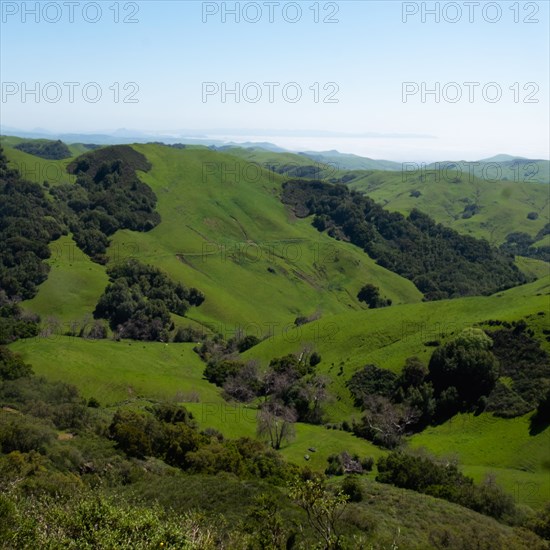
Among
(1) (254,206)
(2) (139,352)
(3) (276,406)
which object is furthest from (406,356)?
(1) (254,206)

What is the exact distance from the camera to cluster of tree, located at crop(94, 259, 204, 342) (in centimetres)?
11319

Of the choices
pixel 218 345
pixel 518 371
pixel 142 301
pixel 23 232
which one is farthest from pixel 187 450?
pixel 23 232

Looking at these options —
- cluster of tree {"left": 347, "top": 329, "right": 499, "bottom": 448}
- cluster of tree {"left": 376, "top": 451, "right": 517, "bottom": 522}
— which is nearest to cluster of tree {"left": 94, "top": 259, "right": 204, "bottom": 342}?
cluster of tree {"left": 347, "top": 329, "right": 499, "bottom": 448}

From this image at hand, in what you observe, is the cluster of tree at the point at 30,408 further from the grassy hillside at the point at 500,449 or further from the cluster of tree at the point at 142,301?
the grassy hillside at the point at 500,449

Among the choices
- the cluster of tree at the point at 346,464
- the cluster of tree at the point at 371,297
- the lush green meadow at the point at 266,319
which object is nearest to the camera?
the cluster of tree at the point at 346,464

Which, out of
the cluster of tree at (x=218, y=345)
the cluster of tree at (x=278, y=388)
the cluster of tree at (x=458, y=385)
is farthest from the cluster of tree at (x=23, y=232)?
the cluster of tree at (x=458, y=385)

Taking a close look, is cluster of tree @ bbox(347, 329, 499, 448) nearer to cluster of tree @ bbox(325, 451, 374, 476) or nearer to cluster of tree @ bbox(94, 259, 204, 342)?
cluster of tree @ bbox(325, 451, 374, 476)

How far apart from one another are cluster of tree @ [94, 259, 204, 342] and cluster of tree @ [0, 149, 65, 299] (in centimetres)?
1768

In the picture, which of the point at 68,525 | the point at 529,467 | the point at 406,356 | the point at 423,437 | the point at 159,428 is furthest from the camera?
the point at 406,356

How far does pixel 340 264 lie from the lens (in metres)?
174

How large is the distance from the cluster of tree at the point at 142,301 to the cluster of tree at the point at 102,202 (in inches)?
589

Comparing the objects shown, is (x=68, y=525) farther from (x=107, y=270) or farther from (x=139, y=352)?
(x=107, y=270)

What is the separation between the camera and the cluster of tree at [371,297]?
159375 millimetres

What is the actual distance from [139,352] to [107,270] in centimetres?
4193
